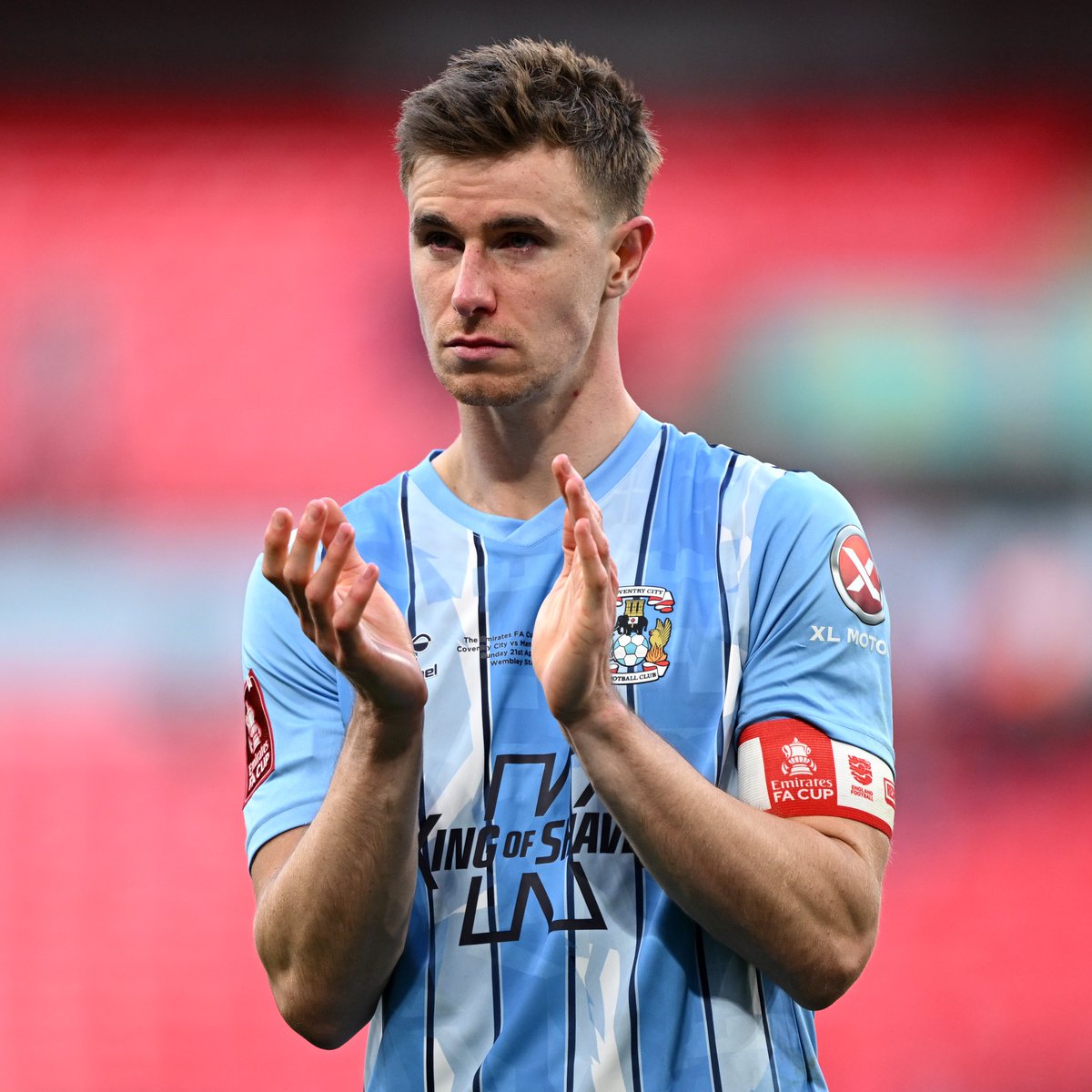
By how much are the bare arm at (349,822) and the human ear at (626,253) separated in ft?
1.57

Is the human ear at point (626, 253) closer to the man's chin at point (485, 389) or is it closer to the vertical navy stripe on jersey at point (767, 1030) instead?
the man's chin at point (485, 389)

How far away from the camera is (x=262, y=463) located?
3088mm

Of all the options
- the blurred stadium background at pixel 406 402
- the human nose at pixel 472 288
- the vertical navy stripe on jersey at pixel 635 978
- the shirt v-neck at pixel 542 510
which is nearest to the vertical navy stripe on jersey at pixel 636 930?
the vertical navy stripe on jersey at pixel 635 978

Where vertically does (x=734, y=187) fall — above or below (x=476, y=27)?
below

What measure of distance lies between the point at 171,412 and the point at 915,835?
1.81 metres

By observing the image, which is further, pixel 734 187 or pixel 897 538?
pixel 734 187

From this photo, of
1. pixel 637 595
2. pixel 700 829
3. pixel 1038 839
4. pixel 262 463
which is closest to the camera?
pixel 700 829

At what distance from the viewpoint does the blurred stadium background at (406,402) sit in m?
2.84

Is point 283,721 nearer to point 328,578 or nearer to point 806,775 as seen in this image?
point 328,578

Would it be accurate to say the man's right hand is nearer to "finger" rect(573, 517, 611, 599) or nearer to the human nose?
"finger" rect(573, 517, 611, 599)

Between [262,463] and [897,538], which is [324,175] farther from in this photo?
[897,538]

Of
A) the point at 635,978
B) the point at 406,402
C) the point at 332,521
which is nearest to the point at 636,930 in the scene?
the point at 635,978

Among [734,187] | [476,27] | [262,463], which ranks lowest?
[262,463]

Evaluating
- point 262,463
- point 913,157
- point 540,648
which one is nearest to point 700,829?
point 540,648
